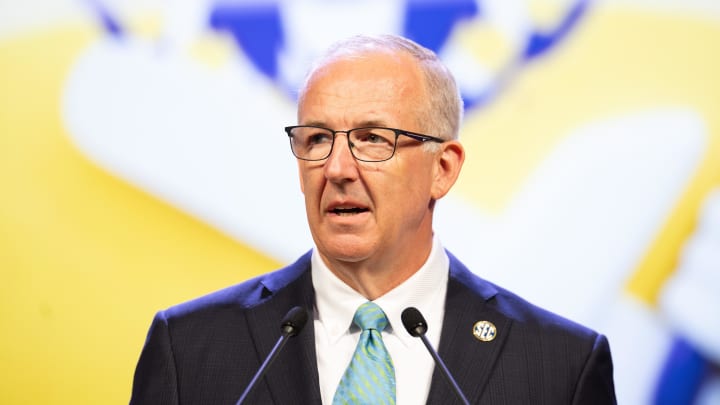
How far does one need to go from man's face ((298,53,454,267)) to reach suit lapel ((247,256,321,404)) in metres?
0.14

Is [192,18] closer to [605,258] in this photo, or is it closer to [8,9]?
[8,9]

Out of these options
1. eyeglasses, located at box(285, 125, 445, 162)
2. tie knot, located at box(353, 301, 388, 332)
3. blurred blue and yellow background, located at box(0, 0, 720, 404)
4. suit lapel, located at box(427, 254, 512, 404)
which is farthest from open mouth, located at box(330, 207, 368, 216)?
blurred blue and yellow background, located at box(0, 0, 720, 404)

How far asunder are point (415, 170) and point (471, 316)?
1.16ft

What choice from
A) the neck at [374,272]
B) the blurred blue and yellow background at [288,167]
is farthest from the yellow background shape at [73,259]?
the neck at [374,272]

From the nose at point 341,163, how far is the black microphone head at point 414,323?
321 millimetres

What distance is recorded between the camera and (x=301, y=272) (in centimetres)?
207

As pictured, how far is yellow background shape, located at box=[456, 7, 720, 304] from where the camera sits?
2.74 metres

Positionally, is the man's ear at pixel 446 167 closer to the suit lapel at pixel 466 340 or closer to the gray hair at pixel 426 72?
the gray hair at pixel 426 72

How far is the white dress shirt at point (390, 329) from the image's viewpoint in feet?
6.19

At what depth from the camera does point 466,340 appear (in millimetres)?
1936

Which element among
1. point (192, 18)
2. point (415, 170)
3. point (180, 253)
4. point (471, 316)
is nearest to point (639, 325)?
point (471, 316)

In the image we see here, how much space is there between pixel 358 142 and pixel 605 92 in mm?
1197

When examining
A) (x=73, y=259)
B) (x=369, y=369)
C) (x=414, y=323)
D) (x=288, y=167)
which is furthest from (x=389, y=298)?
(x=73, y=259)

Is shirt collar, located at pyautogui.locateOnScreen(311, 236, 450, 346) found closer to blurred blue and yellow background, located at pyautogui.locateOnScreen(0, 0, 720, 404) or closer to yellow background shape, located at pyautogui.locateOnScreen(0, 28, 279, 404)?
blurred blue and yellow background, located at pyautogui.locateOnScreen(0, 0, 720, 404)
